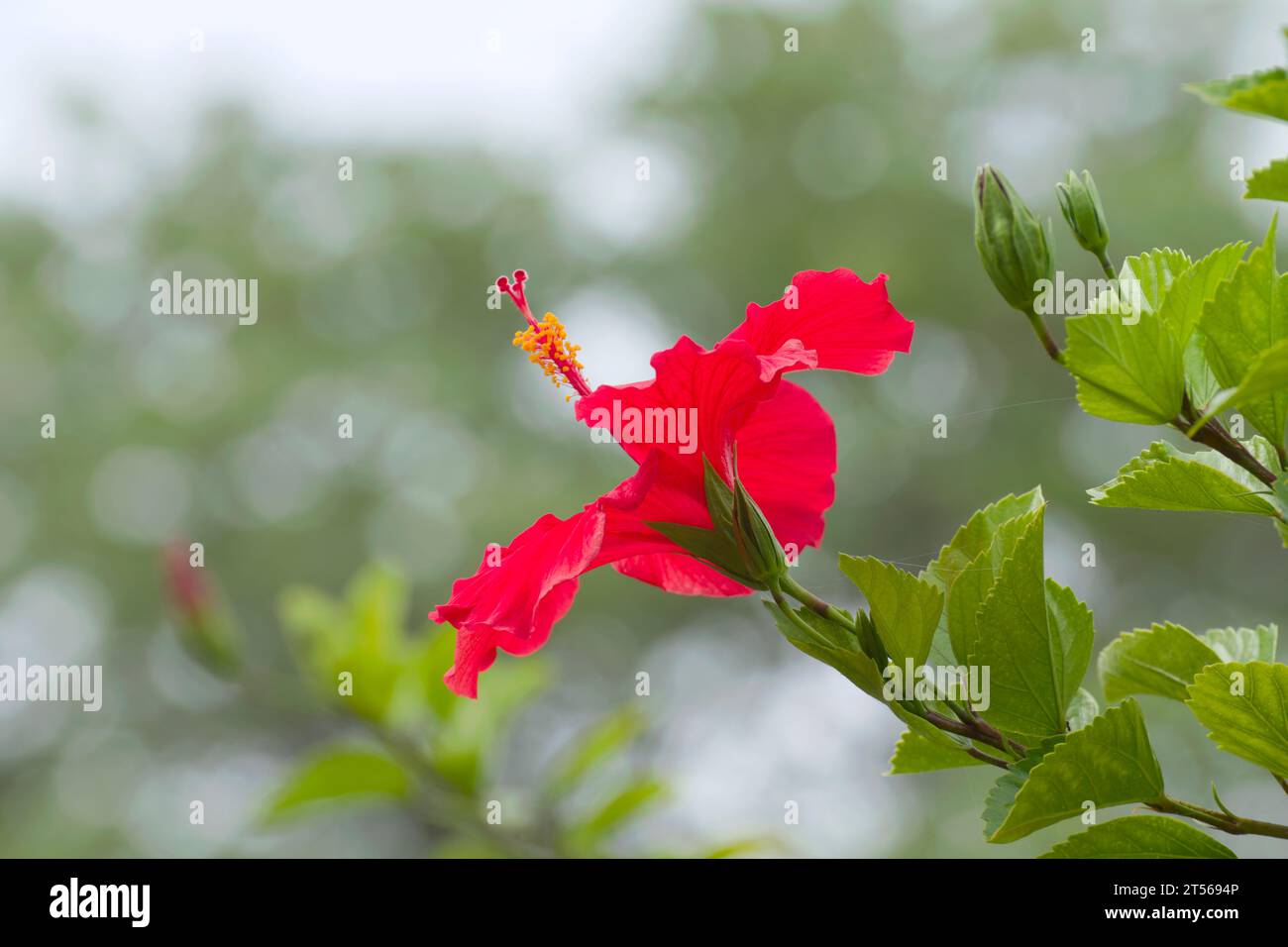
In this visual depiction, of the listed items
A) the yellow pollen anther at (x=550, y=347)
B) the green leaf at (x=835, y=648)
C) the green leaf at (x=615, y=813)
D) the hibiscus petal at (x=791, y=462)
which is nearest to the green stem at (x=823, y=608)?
the green leaf at (x=835, y=648)

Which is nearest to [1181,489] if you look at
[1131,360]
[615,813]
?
[1131,360]

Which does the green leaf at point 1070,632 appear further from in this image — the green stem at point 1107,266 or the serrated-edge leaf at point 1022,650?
the green stem at point 1107,266

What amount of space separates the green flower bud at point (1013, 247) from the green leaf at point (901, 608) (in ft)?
0.45

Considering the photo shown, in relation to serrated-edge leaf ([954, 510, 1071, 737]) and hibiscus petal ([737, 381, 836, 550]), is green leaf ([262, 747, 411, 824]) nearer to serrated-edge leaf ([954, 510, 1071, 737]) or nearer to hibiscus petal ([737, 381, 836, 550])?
hibiscus petal ([737, 381, 836, 550])

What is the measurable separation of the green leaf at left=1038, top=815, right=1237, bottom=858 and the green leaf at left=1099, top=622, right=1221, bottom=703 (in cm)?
11

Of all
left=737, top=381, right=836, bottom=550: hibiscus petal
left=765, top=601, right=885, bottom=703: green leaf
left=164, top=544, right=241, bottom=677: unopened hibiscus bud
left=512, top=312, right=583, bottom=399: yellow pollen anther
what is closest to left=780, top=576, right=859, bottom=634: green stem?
left=765, top=601, right=885, bottom=703: green leaf

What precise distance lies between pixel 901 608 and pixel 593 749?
0.90 m

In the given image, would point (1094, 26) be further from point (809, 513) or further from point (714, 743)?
point (809, 513)

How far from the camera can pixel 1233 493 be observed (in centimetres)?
52

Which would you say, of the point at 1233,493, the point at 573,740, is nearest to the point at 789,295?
the point at 1233,493

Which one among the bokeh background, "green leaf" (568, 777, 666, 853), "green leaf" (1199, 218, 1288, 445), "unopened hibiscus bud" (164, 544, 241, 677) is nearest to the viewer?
"green leaf" (1199, 218, 1288, 445)

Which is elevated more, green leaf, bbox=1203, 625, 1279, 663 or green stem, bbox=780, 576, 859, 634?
green stem, bbox=780, 576, 859, 634

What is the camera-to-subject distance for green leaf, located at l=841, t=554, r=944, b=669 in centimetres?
53

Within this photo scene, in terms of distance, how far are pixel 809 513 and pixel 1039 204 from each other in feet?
17.9
